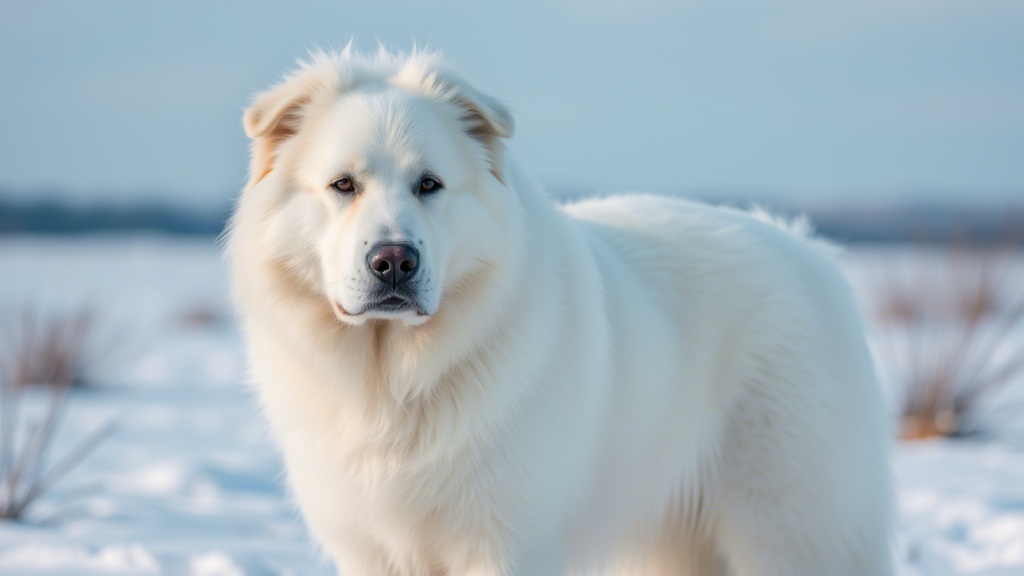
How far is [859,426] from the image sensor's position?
3.18 metres

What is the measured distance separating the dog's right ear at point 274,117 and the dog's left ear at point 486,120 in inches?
16.9

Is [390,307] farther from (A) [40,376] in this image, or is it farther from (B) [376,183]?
(A) [40,376]

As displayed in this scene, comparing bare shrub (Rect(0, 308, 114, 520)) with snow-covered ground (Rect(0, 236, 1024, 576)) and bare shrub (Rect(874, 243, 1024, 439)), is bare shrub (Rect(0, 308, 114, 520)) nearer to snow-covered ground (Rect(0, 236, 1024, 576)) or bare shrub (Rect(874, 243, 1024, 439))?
snow-covered ground (Rect(0, 236, 1024, 576))

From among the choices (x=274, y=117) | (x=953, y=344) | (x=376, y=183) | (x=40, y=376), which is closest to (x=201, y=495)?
(x=274, y=117)

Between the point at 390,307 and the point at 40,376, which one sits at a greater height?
the point at 390,307

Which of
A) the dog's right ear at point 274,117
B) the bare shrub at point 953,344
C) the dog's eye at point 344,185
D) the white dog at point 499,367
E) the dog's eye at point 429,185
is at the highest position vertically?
the dog's right ear at point 274,117

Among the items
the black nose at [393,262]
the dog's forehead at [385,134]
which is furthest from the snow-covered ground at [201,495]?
the dog's forehead at [385,134]

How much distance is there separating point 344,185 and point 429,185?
0.79ft

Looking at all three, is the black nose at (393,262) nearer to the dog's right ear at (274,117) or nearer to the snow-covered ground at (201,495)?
the dog's right ear at (274,117)

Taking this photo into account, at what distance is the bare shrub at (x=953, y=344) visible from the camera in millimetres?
7578

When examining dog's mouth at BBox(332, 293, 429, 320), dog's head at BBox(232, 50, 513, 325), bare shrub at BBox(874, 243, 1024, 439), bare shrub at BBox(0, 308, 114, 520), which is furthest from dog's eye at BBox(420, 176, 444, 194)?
bare shrub at BBox(874, 243, 1024, 439)

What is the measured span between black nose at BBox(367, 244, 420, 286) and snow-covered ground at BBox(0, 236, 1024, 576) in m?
1.33

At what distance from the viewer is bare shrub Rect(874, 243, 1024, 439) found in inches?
298

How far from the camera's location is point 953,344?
7.96 metres
